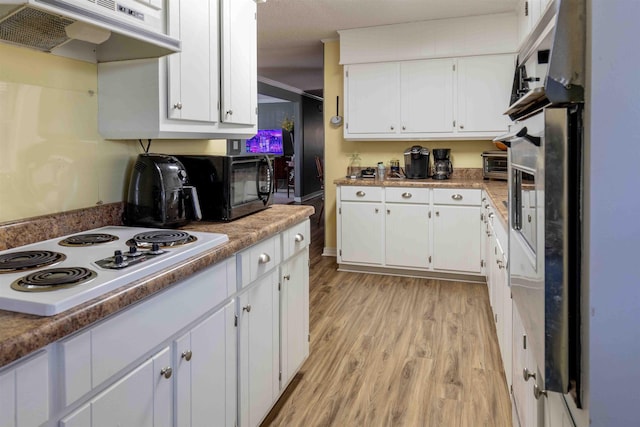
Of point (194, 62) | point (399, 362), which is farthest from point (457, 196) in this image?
point (194, 62)

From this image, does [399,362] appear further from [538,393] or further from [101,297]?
[101,297]

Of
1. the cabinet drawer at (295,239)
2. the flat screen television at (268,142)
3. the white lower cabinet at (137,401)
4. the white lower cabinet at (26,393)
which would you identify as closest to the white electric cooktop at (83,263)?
the white lower cabinet at (26,393)

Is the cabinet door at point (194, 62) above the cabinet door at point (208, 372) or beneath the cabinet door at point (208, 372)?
above

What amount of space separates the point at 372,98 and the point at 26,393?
4176mm

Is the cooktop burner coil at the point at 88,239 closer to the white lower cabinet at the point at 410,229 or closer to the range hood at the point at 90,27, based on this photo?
the range hood at the point at 90,27

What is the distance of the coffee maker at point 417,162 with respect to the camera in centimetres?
450

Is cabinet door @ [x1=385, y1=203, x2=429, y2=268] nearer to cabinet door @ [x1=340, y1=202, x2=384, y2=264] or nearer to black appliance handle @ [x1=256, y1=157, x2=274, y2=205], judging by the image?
cabinet door @ [x1=340, y1=202, x2=384, y2=264]

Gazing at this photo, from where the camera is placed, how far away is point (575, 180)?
823 mm

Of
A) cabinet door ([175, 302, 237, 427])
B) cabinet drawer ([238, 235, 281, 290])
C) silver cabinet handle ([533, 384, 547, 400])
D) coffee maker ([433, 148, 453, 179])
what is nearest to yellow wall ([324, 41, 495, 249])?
coffee maker ([433, 148, 453, 179])

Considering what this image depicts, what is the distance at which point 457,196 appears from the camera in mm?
4164

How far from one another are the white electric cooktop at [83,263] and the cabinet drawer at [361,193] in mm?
2850

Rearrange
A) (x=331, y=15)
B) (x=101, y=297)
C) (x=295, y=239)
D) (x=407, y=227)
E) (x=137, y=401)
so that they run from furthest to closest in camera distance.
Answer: (x=407, y=227) → (x=331, y=15) → (x=295, y=239) → (x=137, y=401) → (x=101, y=297)

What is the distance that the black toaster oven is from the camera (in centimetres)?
420

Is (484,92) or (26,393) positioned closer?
(26,393)
